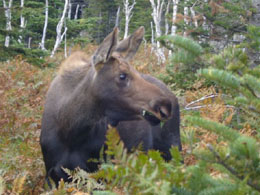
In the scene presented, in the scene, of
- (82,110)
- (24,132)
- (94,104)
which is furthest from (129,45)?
(24,132)

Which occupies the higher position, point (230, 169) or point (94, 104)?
point (230, 169)

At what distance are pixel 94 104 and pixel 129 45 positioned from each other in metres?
→ 1.09

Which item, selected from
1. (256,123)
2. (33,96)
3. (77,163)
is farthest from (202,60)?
(33,96)

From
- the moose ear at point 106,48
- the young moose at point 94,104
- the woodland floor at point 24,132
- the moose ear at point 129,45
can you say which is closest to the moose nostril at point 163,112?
the young moose at point 94,104

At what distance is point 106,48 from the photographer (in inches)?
208

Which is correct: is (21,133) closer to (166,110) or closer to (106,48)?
(106,48)

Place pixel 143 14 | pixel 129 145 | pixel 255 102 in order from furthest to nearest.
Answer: pixel 143 14, pixel 129 145, pixel 255 102

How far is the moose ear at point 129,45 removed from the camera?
5.87 m

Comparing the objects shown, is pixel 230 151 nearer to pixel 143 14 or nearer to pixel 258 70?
pixel 258 70

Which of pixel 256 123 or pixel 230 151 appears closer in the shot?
pixel 230 151

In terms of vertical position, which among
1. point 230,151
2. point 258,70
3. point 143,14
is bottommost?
point 143,14

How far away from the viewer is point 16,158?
580cm

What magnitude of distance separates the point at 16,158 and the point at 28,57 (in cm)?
482

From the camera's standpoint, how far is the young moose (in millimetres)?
5129
